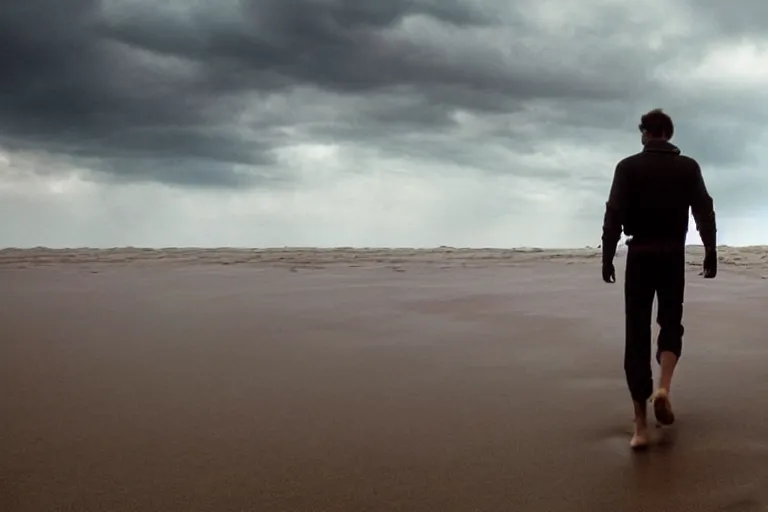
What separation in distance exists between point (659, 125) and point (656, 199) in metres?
0.50

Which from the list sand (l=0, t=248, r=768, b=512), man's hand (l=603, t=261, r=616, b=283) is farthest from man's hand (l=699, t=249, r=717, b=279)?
sand (l=0, t=248, r=768, b=512)

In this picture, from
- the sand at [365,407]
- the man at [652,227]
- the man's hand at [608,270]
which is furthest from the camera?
the man's hand at [608,270]

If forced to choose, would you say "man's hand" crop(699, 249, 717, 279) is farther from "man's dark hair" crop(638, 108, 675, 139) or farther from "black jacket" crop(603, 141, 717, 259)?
"man's dark hair" crop(638, 108, 675, 139)

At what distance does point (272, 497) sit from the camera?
13.3ft

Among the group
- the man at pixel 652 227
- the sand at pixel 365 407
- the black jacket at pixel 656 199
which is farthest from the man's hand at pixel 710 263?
the sand at pixel 365 407

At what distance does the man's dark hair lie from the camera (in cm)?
507

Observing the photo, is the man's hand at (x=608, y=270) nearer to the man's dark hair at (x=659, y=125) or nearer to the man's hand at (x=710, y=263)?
the man's hand at (x=710, y=263)

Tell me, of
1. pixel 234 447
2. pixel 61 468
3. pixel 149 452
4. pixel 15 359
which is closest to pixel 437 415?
pixel 234 447

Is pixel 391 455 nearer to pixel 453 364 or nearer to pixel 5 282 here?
pixel 453 364

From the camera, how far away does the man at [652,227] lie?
197 inches

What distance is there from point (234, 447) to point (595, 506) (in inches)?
86.4

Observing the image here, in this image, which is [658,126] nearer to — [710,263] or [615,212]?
[615,212]

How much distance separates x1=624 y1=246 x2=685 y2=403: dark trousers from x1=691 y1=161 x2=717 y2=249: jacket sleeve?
0.19m

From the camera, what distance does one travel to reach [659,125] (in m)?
5.07
